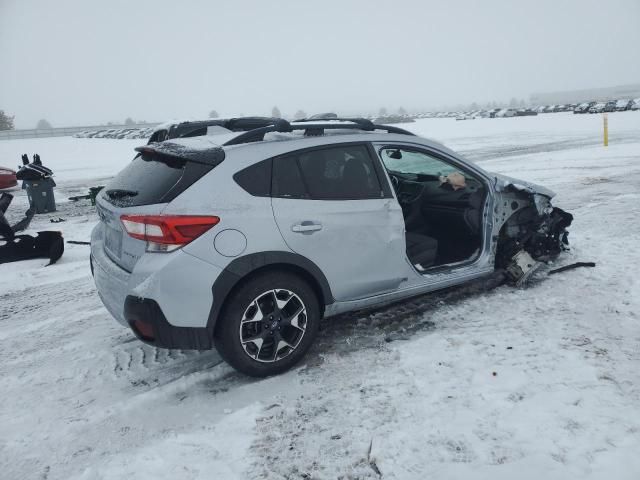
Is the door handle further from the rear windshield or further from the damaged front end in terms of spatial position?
the damaged front end

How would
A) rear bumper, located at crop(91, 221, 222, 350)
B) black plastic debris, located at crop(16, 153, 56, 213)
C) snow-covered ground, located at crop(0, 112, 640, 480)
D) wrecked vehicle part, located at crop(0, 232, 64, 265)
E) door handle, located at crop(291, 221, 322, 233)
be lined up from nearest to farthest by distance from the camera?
snow-covered ground, located at crop(0, 112, 640, 480), rear bumper, located at crop(91, 221, 222, 350), door handle, located at crop(291, 221, 322, 233), wrecked vehicle part, located at crop(0, 232, 64, 265), black plastic debris, located at crop(16, 153, 56, 213)

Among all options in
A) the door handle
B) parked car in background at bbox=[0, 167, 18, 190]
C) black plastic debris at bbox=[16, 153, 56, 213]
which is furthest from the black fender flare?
parked car in background at bbox=[0, 167, 18, 190]

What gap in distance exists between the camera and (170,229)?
2924 mm

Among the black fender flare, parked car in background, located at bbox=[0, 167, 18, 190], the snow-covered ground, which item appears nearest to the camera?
the snow-covered ground

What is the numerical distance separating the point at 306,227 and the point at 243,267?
54 centimetres

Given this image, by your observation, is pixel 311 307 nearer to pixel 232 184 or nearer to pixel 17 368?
pixel 232 184

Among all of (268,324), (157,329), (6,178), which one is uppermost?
(6,178)

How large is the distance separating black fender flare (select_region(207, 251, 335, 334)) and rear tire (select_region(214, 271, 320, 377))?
0.07 meters

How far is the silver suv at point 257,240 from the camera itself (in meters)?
2.98

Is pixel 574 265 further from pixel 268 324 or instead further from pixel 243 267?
pixel 243 267

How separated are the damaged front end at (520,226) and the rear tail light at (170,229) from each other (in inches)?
114

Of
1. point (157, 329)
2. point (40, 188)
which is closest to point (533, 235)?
point (157, 329)

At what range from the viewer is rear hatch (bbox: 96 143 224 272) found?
306 cm

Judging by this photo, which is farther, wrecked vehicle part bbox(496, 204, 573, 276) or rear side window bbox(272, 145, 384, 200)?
wrecked vehicle part bbox(496, 204, 573, 276)
